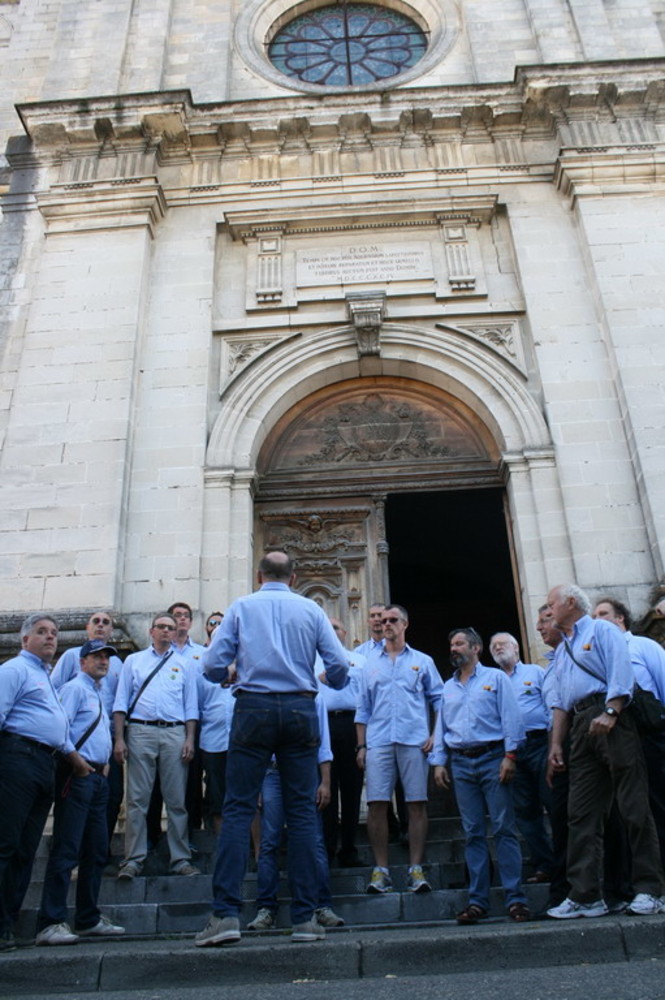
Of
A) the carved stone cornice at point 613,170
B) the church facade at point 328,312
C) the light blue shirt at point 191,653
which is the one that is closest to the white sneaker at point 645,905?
the light blue shirt at point 191,653

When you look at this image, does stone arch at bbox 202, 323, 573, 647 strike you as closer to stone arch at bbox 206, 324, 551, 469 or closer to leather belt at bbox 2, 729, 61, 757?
stone arch at bbox 206, 324, 551, 469

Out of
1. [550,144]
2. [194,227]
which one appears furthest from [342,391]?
[550,144]

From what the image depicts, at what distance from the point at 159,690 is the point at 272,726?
7.97 feet

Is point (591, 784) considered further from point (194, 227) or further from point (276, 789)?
point (194, 227)

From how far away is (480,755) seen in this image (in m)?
5.38

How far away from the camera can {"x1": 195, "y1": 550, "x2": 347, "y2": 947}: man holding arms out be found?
12.7ft

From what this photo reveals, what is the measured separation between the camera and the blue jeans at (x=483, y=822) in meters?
4.86

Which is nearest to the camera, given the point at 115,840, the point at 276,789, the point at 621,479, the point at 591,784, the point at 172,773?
the point at 591,784

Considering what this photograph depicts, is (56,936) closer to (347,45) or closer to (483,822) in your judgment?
(483,822)

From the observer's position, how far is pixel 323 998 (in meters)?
3.04

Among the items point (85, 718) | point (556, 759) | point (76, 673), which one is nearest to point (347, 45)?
point (76, 673)

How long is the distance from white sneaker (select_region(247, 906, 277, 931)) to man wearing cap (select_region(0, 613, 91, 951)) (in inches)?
48.3

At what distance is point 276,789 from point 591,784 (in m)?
1.93

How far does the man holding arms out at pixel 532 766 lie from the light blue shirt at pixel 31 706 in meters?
2.90
